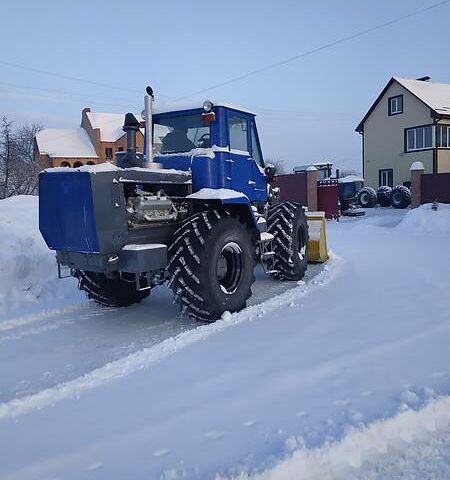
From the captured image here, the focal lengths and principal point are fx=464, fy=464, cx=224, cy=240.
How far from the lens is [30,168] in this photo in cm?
2325

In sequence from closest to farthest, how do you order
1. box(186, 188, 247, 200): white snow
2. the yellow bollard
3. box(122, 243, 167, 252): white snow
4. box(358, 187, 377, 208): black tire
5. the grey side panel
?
the grey side panel → box(122, 243, 167, 252): white snow → box(186, 188, 247, 200): white snow → the yellow bollard → box(358, 187, 377, 208): black tire

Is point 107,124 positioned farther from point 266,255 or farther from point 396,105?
point 266,255

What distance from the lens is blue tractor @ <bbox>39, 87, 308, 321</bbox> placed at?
4.57 metres

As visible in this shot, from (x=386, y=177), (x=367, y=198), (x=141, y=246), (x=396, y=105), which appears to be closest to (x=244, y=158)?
(x=141, y=246)

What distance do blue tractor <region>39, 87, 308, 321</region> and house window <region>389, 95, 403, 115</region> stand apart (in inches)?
1093

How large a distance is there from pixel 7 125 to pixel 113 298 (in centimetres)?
2618

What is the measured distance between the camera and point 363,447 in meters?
2.70

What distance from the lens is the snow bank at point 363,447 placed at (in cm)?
248

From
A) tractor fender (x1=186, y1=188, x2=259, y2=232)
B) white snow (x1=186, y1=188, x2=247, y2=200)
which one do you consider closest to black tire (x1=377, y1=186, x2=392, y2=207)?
tractor fender (x1=186, y1=188, x2=259, y2=232)

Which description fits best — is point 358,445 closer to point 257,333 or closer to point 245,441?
point 245,441

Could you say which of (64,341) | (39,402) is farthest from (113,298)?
(39,402)

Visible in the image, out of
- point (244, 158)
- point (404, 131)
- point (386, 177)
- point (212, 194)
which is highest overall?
point (404, 131)

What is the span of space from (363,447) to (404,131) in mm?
31520

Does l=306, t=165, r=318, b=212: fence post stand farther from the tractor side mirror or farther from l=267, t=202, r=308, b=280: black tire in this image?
the tractor side mirror
